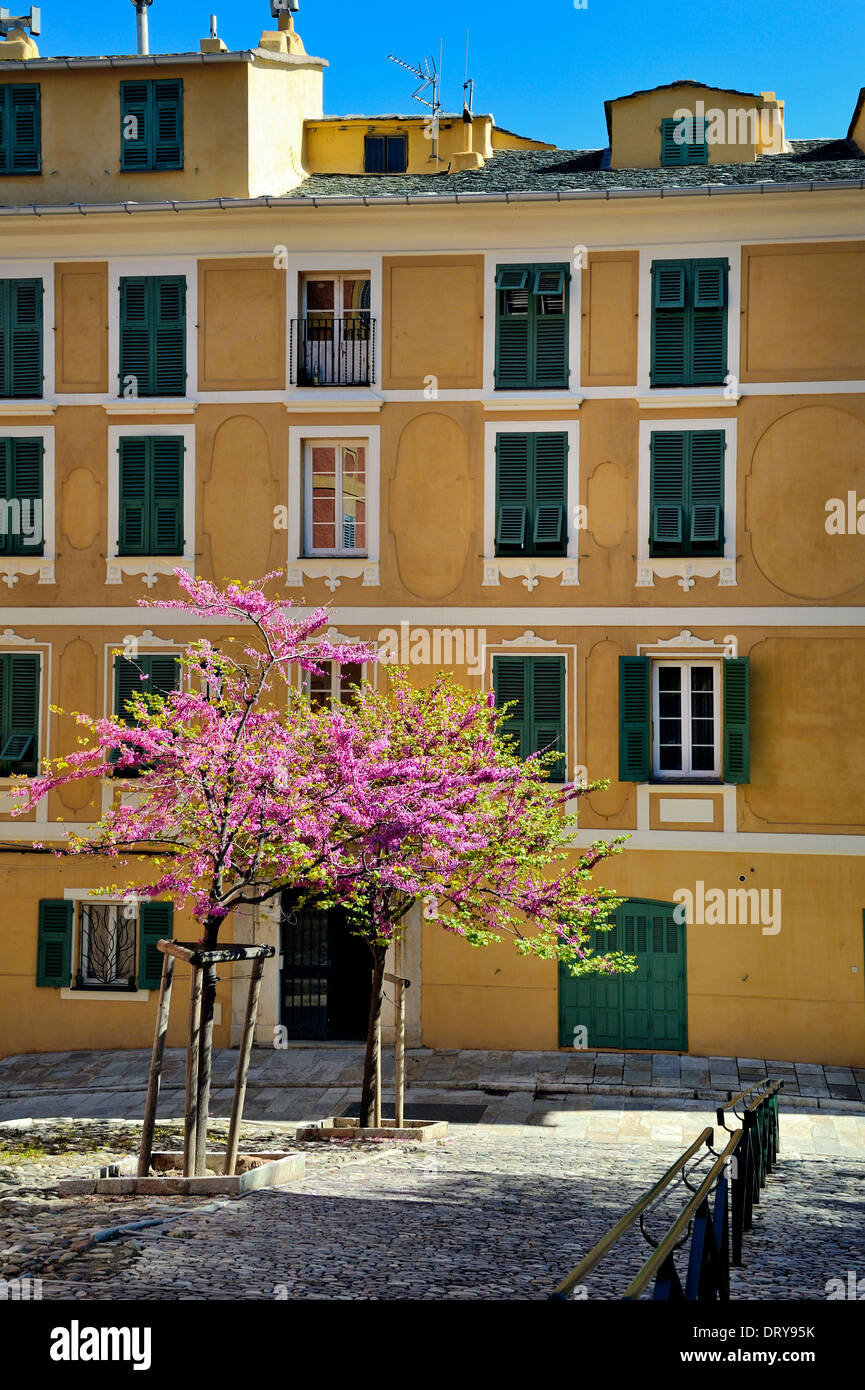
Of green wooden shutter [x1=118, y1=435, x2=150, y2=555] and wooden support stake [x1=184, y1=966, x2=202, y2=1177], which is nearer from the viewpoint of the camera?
wooden support stake [x1=184, y1=966, x2=202, y2=1177]

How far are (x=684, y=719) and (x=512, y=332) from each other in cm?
615

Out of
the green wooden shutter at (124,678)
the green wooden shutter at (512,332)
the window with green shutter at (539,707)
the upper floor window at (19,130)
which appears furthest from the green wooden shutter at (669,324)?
the upper floor window at (19,130)

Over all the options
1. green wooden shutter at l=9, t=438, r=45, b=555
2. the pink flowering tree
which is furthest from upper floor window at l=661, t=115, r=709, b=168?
green wooden shutter at l=9, t=438, r=45, b=555

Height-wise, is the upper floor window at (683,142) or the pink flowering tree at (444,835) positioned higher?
the upper floor window at (683,142)

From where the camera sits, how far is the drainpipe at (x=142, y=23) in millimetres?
Answer: 25375

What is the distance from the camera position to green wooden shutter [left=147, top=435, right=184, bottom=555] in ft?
74.8

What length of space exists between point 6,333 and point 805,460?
11.9m

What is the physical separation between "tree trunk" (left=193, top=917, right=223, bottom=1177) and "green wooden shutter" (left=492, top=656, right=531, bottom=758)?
8914mm

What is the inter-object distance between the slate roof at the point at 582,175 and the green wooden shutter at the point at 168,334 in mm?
2483

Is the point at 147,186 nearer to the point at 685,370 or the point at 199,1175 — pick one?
the point at 685,370

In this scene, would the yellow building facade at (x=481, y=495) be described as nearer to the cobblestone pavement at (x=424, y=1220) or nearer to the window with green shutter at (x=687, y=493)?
the window with green shutter at (x=687, y=493)

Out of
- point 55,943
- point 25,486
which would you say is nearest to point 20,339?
point 25,486

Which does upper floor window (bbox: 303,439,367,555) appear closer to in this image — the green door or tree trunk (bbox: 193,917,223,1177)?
the green door
